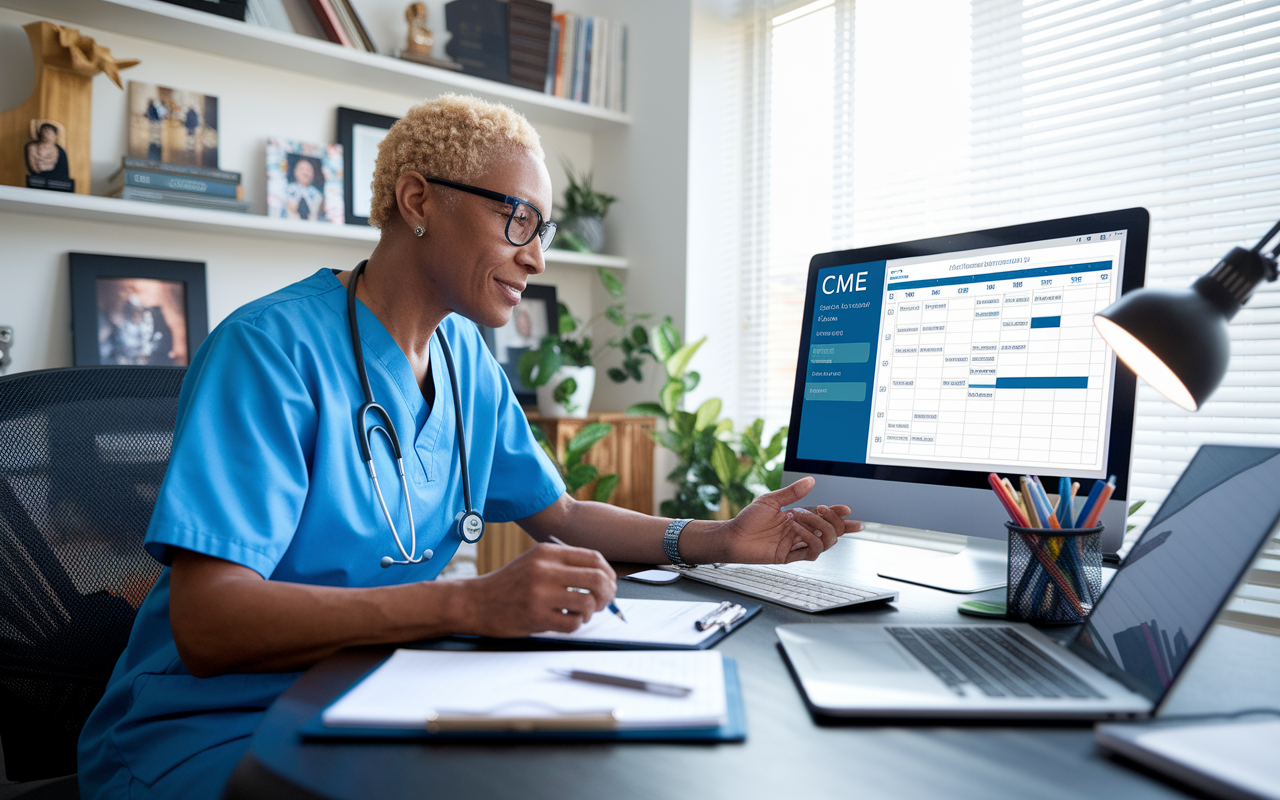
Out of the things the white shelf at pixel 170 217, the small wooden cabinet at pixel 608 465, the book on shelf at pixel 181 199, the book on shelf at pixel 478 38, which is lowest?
the small wooden cabinet at pixel 608 465

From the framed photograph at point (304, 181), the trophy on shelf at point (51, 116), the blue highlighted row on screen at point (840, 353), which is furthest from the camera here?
the framed photograph at point (304, 181)

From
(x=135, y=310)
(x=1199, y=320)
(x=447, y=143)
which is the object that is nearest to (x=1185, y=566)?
(x=1199, y=320)

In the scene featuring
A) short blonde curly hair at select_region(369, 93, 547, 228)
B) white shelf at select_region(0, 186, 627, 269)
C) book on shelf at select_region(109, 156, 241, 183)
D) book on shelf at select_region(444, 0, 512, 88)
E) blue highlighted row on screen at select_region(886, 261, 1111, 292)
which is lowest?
blue highlighted row on screen at select_region(886, 261, 1111, 292)

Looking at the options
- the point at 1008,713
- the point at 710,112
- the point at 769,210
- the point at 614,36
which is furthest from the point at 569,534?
the point at 614,36

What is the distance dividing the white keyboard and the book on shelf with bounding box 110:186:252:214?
1.67 meters

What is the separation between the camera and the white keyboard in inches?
35.3

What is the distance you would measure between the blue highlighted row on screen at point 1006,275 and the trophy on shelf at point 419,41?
186cm

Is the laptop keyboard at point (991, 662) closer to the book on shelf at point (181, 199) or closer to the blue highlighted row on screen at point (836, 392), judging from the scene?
the blue highlighted row on screen at point (836, 392)

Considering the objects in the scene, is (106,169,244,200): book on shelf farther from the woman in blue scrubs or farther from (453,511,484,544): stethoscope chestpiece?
(453,511,484,544): stethoscope chestpiece

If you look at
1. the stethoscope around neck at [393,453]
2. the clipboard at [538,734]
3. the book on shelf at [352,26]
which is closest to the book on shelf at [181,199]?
the book on shelf at [352,26]

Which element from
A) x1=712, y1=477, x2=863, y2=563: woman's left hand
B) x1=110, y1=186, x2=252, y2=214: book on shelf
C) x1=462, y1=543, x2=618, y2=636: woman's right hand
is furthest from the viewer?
x1=110, y1=186, x2=252, y2=214: book on shelf

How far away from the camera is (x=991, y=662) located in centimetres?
66

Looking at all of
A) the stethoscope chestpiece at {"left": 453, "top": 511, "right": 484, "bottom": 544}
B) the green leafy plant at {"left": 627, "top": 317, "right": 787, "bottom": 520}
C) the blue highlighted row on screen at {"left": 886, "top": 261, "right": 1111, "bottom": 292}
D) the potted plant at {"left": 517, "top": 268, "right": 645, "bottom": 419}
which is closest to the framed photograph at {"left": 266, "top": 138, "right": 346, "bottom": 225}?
the potted plant at {"left": 517, "top": 268, "right": 645, "bottom": 419}

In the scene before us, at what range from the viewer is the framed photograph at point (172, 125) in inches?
80.7
